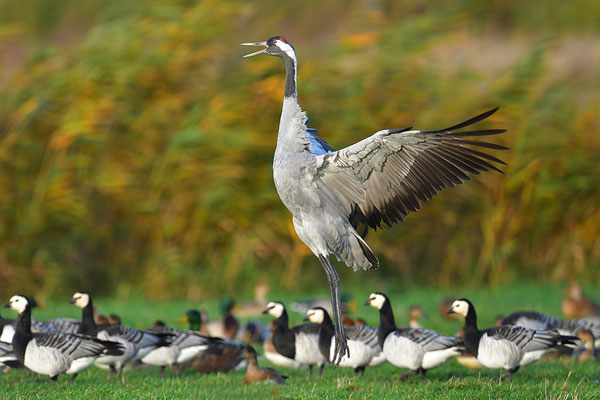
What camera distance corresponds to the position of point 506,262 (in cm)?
1633

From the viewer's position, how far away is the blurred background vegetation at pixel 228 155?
1471cm

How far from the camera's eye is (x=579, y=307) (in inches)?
498

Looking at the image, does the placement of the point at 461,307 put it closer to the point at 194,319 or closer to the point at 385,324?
the point at 385,324

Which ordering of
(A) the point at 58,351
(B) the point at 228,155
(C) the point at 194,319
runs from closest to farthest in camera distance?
(A) the point at 58,351 → (C) the point at 194,319 → (B) the point at 228,155

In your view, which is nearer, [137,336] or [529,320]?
[137,336]

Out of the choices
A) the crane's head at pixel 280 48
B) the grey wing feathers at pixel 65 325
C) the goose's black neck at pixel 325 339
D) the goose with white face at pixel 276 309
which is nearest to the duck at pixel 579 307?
the goose's black neck at pixel 325 339

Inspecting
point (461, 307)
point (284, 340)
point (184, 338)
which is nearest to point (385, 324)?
point (461, 307)

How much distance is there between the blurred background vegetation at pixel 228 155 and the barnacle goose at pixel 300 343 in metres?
5.34

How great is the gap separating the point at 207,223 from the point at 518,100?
248 inches

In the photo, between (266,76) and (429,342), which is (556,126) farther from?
(429,342)

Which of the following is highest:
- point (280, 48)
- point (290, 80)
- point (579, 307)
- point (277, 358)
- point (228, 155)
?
point (280, 48)

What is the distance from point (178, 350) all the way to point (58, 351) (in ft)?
4.58

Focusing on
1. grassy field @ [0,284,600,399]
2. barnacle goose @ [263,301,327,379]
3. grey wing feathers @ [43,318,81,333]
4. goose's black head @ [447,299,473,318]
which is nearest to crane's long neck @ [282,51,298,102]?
barnacle goose @ [263,301,327,379]

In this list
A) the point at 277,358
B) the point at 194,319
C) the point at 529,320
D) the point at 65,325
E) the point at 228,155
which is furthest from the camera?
the point at 228,155
